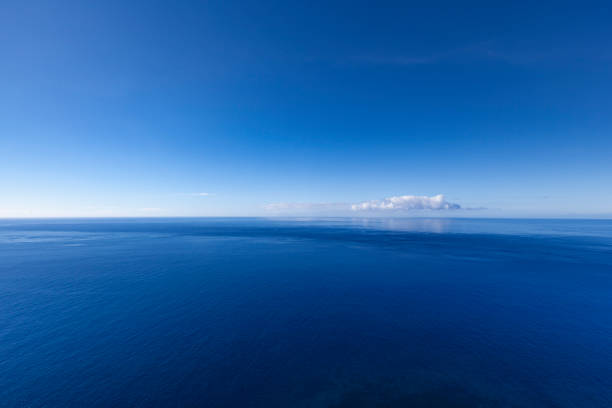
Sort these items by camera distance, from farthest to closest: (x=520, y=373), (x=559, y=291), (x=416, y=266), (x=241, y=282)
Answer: (x=416, y=266)
(x=241, y=282)
(x=559, y=291)
(x=520, y=373)

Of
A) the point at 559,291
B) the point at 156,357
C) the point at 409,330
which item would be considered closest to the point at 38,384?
the point at 156,357

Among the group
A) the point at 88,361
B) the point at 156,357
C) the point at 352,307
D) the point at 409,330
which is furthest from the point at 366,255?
the point at 88,361

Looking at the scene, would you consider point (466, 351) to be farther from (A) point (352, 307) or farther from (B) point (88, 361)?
(B) point (88, 361)

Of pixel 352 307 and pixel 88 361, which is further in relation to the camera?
pixel 352 307

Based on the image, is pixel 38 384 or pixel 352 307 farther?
pixel 352 307

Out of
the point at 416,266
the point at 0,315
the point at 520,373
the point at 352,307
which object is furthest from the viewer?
the point at 416,266

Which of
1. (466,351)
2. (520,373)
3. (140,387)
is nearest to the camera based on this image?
(140,387)

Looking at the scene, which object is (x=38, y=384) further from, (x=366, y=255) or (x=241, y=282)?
(x=366, y=255)
